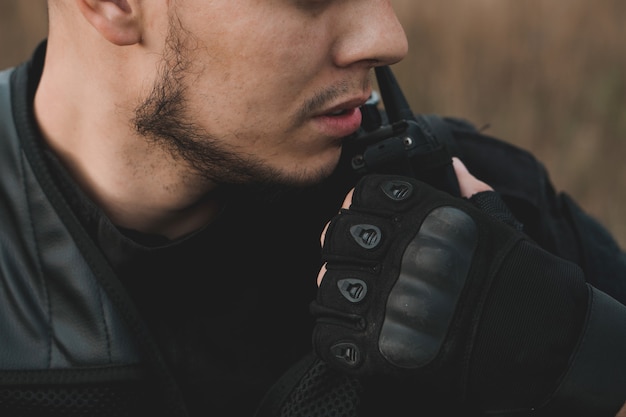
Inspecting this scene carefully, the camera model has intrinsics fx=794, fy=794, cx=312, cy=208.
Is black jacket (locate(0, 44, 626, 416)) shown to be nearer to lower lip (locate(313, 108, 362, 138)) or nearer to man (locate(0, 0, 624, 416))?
man (locate(0, 0, 624, 416))

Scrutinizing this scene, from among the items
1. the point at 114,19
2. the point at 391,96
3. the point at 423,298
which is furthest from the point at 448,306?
the point at 114,19

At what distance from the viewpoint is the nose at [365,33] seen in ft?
4.00

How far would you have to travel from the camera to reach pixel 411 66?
10.7ft

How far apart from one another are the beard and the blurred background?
1.90 metres

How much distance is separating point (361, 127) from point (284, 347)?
42 centimetres

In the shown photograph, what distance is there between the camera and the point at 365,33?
122cm

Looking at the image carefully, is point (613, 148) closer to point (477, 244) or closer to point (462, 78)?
point (462, 78)

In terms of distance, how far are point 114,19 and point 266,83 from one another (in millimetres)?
259

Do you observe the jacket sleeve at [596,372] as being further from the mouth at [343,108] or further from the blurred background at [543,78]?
the blurred background at [543,78]

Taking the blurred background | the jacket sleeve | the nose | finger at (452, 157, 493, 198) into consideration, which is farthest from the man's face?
the blurred background

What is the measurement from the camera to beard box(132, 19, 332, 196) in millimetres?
1302

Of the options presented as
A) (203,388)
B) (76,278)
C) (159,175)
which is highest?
(159,175)

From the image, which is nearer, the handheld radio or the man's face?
the man's face

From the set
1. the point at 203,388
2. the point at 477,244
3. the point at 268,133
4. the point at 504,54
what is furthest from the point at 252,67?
the point at 504,54
